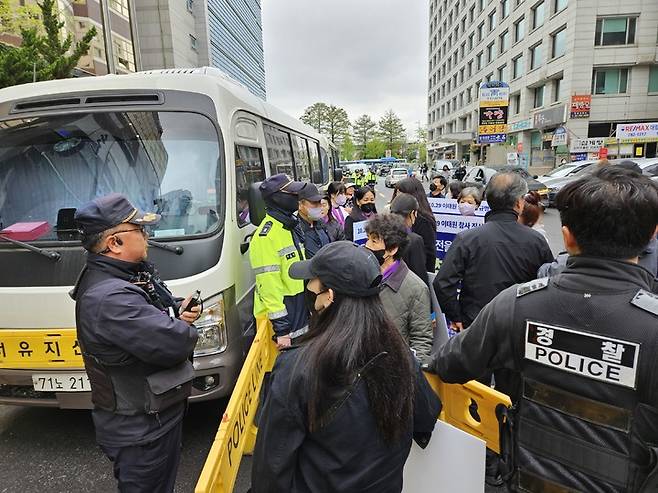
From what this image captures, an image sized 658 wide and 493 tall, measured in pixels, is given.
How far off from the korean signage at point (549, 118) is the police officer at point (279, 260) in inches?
1255

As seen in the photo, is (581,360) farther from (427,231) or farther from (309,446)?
(427,231)

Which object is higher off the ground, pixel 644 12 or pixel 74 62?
pixel 644 12

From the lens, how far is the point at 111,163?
3.28 metres

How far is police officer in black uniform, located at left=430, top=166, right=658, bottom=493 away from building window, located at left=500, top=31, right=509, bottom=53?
45.3 m

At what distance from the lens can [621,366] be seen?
1273 mm

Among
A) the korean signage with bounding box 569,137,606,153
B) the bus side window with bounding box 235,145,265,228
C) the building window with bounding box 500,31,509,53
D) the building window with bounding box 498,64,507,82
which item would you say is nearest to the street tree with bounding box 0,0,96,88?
the bus side window with bounding box 235,145,265,228

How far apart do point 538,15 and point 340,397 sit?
133 ft

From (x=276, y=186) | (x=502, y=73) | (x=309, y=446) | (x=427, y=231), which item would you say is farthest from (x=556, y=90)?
(x=309, y=446)

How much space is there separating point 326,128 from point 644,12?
60.6m

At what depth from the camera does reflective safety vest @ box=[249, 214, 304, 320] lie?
3227 millimetres

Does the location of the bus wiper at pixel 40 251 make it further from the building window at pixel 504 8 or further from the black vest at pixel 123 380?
the building window at pixel 504 8

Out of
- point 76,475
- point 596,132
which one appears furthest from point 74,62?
point 596,132

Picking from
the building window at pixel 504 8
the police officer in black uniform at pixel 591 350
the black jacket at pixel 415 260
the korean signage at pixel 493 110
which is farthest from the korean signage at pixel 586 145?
the police officer in black uniform at pixel 591 350

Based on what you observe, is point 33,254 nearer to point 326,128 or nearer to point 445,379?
point 445,379
